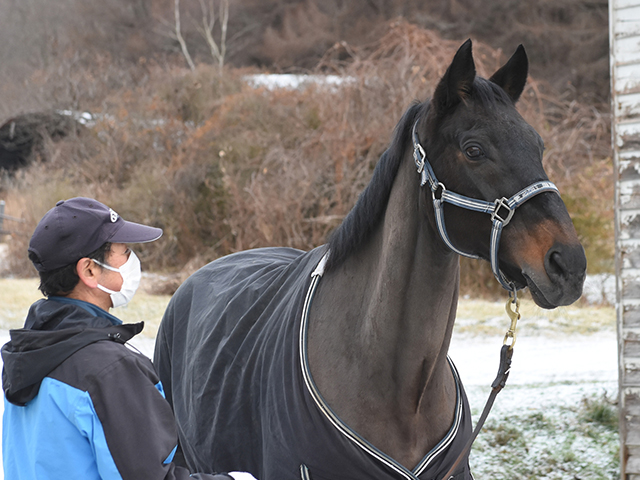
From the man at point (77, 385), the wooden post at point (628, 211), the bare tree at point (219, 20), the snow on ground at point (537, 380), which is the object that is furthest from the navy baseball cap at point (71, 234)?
the bare tree at point (219, 20)

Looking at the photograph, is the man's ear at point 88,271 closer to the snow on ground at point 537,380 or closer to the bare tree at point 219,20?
the snow on ground at point 537,380

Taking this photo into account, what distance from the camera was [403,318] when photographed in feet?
5.99

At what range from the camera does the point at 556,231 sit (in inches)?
60.6

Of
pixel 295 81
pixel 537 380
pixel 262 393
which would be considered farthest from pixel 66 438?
pixel 295 81

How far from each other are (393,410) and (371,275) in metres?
0.44

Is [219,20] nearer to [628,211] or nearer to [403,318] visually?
[628,211]

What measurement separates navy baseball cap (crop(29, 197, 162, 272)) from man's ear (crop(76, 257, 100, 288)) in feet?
0.06

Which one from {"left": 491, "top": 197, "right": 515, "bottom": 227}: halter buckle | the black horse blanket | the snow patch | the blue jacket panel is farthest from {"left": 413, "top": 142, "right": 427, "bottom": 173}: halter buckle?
the snow patch

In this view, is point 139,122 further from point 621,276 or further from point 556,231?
point 556,231

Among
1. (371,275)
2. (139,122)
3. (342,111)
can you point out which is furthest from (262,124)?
(371,275)

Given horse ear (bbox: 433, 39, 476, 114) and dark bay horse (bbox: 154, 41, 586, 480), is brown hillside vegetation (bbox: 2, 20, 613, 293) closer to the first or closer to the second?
dark bay horse (bbox: 154, 41, 586, 480)

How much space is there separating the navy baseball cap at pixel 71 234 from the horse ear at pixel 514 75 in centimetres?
130

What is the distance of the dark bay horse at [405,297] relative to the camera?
1619 mm

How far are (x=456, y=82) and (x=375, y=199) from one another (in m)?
0.46
